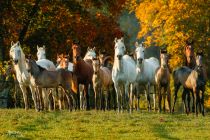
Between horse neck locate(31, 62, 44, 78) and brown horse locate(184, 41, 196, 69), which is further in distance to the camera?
brown horse locate(184, 41, 196, 69)

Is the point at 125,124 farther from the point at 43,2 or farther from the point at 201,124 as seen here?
the point at 43,2

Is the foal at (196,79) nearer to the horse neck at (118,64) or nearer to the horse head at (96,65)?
the horse neck at (118,64)

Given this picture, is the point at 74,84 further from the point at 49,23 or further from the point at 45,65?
the point at 49,23

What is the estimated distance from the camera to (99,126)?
73.5 feet

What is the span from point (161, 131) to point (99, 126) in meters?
2.14

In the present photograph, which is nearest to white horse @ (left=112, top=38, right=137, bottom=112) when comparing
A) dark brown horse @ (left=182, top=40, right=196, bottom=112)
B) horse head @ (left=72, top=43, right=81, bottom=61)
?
horse head @ (left=72, top=43, right=81, bottom=61)

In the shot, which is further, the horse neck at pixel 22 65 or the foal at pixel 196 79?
the horse neck at pixel 22 65

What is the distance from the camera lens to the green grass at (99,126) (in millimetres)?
20578

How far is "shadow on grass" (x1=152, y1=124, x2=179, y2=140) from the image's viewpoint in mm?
20359

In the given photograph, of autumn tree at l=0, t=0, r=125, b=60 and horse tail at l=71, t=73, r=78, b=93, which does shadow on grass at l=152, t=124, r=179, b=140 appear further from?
autumn tree at l=0, t=0, r=125, b=60

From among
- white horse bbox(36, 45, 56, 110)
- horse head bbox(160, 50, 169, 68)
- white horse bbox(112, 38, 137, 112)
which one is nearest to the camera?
white horse bbox(112, 38, 137, 112)

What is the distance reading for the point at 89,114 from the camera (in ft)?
84.4

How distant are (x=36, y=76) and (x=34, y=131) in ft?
20.6

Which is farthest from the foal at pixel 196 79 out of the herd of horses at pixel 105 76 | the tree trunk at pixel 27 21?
the tree trunk at pixel 27 21
